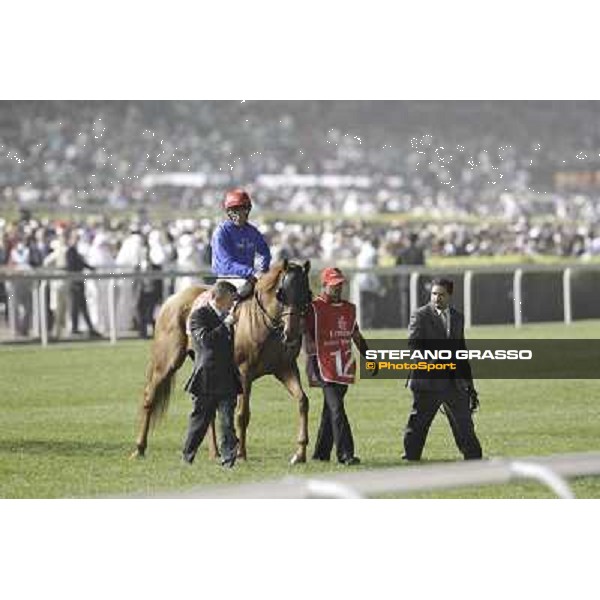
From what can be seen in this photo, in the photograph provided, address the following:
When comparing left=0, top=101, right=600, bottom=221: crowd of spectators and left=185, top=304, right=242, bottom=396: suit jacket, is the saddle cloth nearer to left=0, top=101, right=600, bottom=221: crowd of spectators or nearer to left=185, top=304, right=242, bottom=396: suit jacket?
left=185, top=304, right=242, bottom=396: suit jacket

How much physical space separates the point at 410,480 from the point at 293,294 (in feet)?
6.40

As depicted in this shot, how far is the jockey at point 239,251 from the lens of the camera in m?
8.71

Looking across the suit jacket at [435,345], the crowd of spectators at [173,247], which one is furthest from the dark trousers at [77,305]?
the suit jacket at [435,345]

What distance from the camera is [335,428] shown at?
8898 mm

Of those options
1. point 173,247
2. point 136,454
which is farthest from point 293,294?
point 173,247

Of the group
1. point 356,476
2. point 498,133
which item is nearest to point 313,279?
point 356,476

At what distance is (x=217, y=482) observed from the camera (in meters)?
8.65

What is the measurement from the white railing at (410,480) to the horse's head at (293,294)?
134 cm

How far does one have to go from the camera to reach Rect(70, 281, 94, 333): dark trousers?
12.3 metres

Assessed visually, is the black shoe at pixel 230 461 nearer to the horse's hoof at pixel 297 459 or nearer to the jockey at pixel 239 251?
the horse's hoof at pixel 297 459

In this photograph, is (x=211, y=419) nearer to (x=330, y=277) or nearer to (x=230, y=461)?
(x=230, y=461)

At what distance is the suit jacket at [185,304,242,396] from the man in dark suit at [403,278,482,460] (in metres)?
0.74

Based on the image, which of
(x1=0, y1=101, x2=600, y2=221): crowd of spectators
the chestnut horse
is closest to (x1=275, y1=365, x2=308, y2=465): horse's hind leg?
the chestnut horse

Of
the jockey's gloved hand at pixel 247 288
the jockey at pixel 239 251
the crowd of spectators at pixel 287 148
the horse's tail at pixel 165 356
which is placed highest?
the crowd of spectators at pixel 287 148
